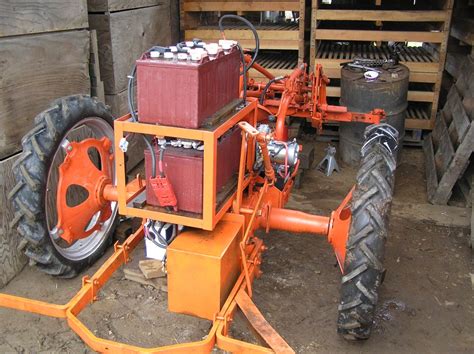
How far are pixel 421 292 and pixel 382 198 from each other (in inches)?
53.8

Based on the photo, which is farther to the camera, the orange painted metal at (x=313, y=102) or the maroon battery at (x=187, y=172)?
the orange painted metal at (x=313, y=102)

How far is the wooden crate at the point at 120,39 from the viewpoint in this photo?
174 inches

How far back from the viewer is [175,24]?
6152 mm

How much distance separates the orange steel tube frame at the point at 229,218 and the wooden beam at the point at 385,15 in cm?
331

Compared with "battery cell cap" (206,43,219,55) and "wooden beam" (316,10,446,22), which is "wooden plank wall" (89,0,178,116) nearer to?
"wooden beam" (316,10,446,22)

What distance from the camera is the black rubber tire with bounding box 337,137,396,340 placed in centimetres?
236

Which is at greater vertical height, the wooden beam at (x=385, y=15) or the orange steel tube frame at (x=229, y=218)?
the wooden beam at (x=385, y=15)

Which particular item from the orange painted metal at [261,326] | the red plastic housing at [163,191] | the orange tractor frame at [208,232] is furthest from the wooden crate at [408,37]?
the orange painted metal at [261,326]

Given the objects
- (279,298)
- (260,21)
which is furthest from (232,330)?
(260,21)

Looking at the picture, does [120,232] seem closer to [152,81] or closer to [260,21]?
[152,81]

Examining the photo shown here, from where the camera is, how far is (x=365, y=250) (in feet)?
7.74

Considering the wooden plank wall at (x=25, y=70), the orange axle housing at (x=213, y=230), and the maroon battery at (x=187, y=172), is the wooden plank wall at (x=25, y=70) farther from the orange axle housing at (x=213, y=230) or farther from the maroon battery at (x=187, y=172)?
the maroon battery at (x=187, y=172)

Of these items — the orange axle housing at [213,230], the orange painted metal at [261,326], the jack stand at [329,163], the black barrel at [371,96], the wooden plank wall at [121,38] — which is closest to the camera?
the orange painted metal at [261,326]

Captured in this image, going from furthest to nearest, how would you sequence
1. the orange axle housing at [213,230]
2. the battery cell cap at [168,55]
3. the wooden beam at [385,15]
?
1. the wooden beam at [385,15]
2. the battery cell cap at [168,55]
3. the orange axle housing at [213,230]
